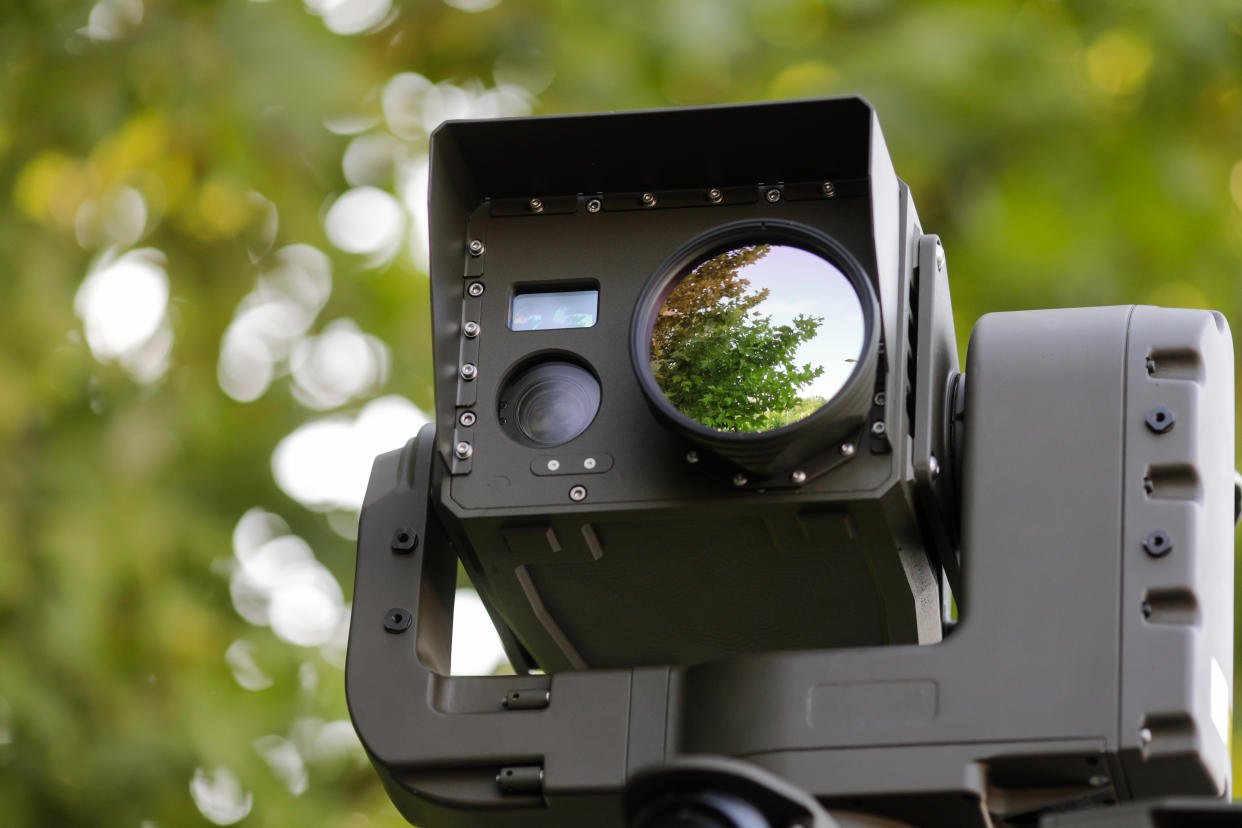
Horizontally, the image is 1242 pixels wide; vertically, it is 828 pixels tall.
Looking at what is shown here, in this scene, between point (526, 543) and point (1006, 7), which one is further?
point (1006, 7)

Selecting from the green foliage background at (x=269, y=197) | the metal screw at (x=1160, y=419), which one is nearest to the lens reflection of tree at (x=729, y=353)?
the metal screw at (x=1160, y=419)

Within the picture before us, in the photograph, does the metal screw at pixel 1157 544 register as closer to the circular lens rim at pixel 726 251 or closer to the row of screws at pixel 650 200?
the circular lens rim at pixel 726 251

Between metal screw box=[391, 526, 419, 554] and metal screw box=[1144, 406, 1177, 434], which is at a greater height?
metal screw box=[1144, 406, 1177, 434]

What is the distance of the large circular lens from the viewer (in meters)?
1.42

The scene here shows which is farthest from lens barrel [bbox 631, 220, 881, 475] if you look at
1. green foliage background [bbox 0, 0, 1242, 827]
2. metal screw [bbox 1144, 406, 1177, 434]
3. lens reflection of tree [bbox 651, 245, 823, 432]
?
green foliage background [bbox 0, 0, 1242, 827]

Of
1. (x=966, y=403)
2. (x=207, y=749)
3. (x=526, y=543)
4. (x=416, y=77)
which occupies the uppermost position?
(x=416, y=77)

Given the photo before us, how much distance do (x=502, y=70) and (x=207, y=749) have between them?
1344mm

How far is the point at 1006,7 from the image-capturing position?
2910 millimetres

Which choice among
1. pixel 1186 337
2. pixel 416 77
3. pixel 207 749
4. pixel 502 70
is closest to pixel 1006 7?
pixel 502 70

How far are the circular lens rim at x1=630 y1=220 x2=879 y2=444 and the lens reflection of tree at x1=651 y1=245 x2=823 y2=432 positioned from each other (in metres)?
0.01

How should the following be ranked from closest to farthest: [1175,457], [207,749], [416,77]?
1. [1175,457]
2. [207,749]
3. [416,77]

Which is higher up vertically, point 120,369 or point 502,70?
point 502,70

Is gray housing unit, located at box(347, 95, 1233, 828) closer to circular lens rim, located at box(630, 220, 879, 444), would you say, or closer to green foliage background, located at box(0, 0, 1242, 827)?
circular lens rim, located at box(630, 220, 879, 444)

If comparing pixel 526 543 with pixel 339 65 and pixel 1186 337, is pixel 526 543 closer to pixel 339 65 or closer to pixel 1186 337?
pixel 1186 337
